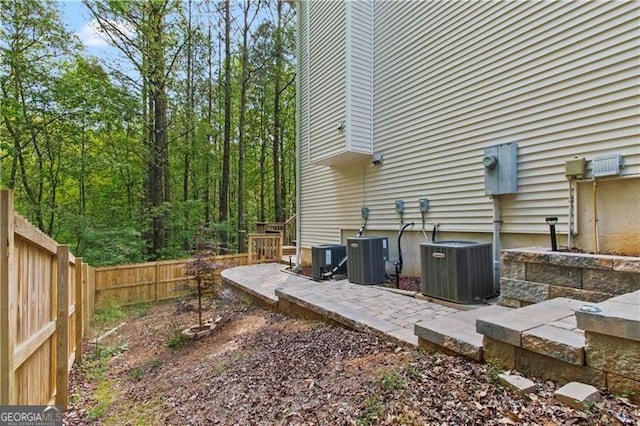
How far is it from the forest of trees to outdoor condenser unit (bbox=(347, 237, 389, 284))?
3103 mm

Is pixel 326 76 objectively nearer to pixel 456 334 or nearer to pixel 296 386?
pixel 456 334

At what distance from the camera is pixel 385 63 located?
620 cm

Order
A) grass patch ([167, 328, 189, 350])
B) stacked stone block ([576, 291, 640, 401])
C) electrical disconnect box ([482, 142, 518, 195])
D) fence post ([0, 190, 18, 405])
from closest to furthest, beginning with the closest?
fence post ([0, 190, 18, 405]) → stacked stone block ([576, 291, 640, 401]) → electrical disconnect box ([482, 142, 518, 195]) → grass patch ([167, 328, 189, 350])

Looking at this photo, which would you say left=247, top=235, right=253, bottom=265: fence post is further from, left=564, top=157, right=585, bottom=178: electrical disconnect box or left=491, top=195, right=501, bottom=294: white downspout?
left=564, top=157, right=585, bottom=178: electrical disconnect box

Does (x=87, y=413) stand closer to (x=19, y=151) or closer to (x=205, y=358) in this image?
(x=205, y=358)

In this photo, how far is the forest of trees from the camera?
8.51 meters

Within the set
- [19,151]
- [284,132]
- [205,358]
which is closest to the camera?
[205,358]

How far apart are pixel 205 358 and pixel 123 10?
36.6ft

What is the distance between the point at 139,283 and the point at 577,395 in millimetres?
8689

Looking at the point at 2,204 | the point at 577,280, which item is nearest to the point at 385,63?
the point at 577,280

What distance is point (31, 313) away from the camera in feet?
6.98

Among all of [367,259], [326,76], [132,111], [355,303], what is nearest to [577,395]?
[355,303]

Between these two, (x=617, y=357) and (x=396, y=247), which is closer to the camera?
(x=617, y=357)

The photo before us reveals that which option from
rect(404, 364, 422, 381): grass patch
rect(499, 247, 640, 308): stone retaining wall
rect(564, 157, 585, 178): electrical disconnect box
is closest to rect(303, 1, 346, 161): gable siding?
rect(564, 157, 585, 178): electrical disconnect box
